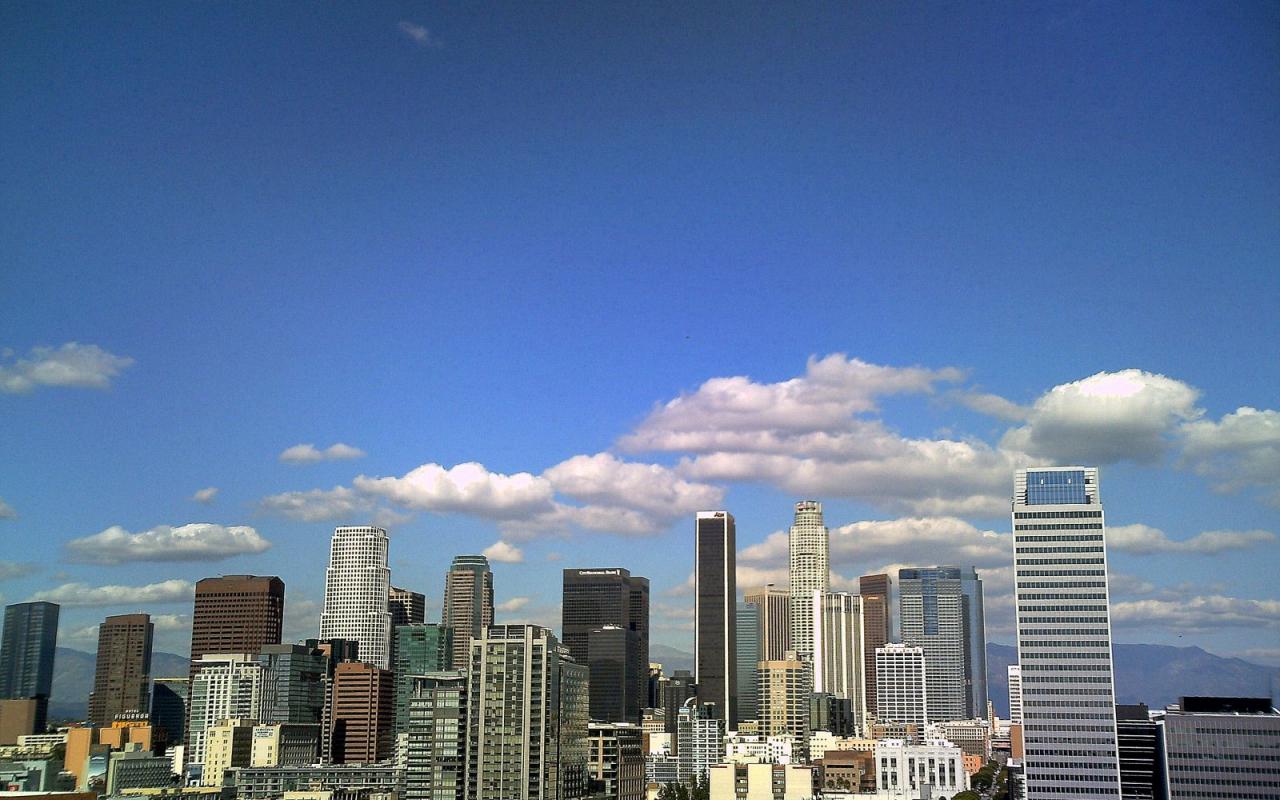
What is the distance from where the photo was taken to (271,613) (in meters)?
97.5

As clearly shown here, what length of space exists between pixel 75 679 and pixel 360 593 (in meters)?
31.8

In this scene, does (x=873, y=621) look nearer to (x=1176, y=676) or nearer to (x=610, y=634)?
(x=610, y=634)

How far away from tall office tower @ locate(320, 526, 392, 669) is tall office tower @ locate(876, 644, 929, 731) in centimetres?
4632

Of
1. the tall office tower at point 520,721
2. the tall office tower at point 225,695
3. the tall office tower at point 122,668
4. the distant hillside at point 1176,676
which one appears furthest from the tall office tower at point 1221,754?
the tall office tower at point 122,668

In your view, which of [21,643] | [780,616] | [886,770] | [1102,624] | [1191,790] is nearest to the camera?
[1191,790]

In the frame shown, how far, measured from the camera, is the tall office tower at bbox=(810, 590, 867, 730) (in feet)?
415

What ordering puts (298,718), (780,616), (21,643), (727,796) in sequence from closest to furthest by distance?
(727,796), (21,643), (298,718), (780,616)

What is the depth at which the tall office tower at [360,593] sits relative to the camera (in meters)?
107

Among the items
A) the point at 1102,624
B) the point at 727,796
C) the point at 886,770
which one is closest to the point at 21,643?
the point at 727,796

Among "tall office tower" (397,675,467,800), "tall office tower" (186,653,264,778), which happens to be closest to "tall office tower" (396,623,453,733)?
"tall office tower" (186,653,264,778)

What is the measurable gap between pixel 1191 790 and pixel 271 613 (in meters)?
70.5

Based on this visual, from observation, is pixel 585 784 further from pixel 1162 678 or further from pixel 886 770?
pixel 1162 678

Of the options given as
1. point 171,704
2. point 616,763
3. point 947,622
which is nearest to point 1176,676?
point 616,763

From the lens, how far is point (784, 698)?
98438mm
